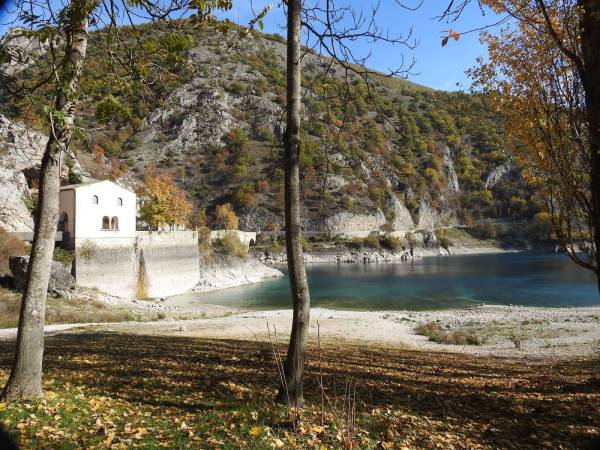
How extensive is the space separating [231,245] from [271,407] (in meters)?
49.3

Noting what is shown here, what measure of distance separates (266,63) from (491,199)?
3385 inches

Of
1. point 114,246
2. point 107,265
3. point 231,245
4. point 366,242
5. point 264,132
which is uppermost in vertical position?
point 264,132

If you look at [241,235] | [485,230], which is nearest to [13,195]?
[241,235]

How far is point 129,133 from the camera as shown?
9531 cm

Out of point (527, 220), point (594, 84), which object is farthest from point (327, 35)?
point (527, 220)

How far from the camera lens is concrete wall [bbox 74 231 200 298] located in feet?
109

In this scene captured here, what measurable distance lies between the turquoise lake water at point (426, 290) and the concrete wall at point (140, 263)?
3292mm

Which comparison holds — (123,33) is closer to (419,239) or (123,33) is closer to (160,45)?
(160,45)

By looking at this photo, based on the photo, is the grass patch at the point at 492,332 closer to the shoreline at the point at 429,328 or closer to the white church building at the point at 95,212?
the shoreline at the point at 429,328

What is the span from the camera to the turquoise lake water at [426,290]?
3559 cm

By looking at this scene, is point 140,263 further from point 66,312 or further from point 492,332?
point 492,332

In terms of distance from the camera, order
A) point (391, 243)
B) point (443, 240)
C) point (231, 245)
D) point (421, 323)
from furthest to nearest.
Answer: point (443, 240)
point (391, 243)
point (231, 245)
point (421, 323)

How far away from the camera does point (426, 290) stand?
42.6m

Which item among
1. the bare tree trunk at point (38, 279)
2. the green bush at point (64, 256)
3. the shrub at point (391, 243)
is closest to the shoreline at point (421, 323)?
the bare tree trunk at point (38, 279)
